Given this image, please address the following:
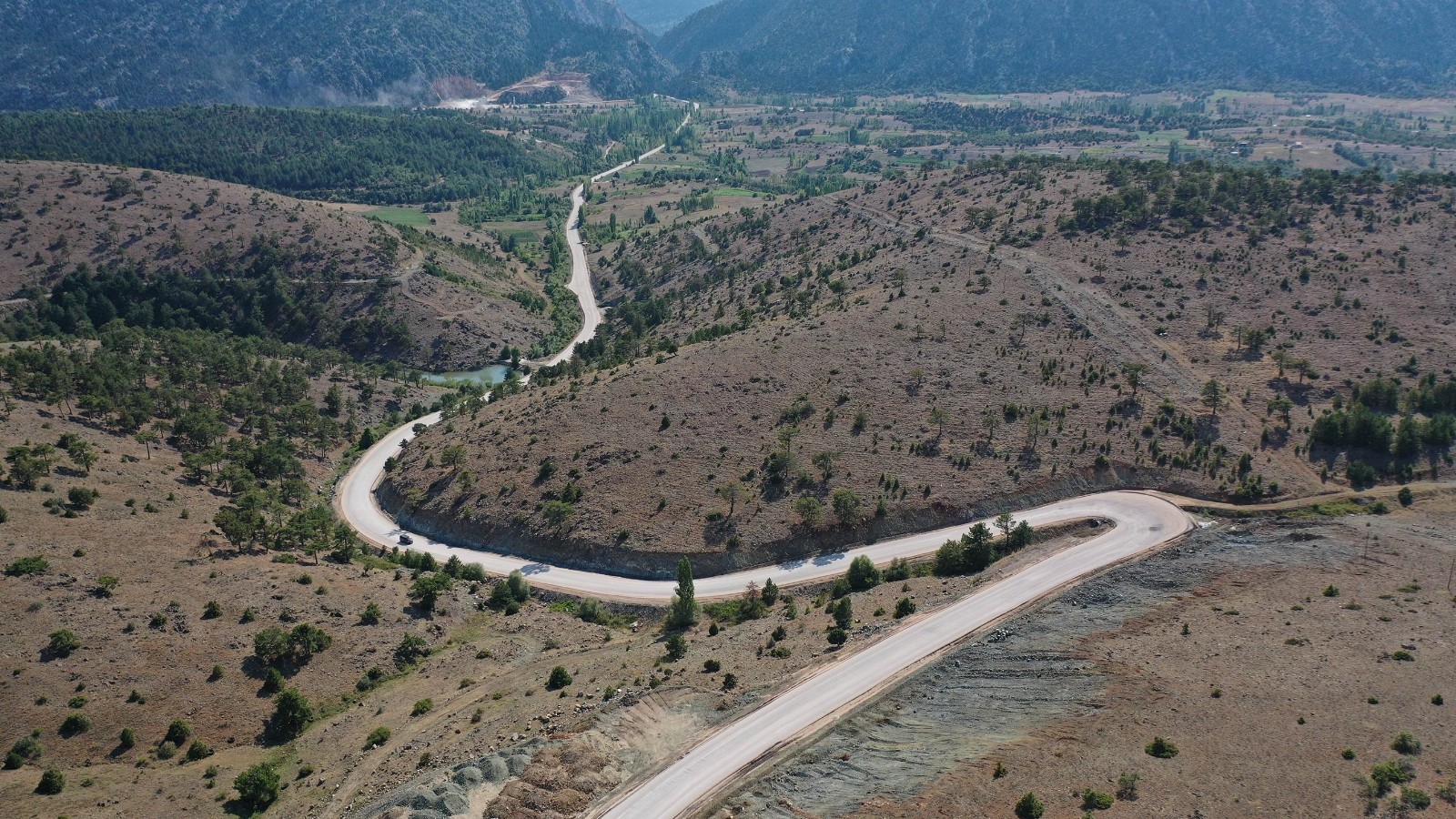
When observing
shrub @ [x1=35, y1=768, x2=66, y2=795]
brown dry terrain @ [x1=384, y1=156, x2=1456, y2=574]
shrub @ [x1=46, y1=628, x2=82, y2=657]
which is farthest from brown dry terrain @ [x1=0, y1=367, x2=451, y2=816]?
brown dry terrain @ [x1=384, y1=156, x2=1456, y2=574]

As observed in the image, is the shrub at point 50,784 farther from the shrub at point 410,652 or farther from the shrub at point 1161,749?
the shrub at point 1161,749

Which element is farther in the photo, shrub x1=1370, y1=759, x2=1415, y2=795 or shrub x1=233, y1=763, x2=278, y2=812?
shrub x1=233, y1=763, x2=278, y2=812

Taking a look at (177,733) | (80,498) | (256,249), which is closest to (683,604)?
(177,733)

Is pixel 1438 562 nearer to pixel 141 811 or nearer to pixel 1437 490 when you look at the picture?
pixel 1437 490

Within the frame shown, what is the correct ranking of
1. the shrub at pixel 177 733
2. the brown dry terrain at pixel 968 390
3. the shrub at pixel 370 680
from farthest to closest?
the brown dry terrain at pixel 968 390
the shrub at pixel 370 680
the shrub at pixel 177 733

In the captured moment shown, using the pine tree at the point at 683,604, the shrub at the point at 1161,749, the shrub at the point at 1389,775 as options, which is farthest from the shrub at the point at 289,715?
the shrub at the point at 1389,775

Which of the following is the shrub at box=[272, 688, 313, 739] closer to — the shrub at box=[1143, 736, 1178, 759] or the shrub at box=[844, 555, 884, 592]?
the shrub at box=[844, 555, 884, 592]
